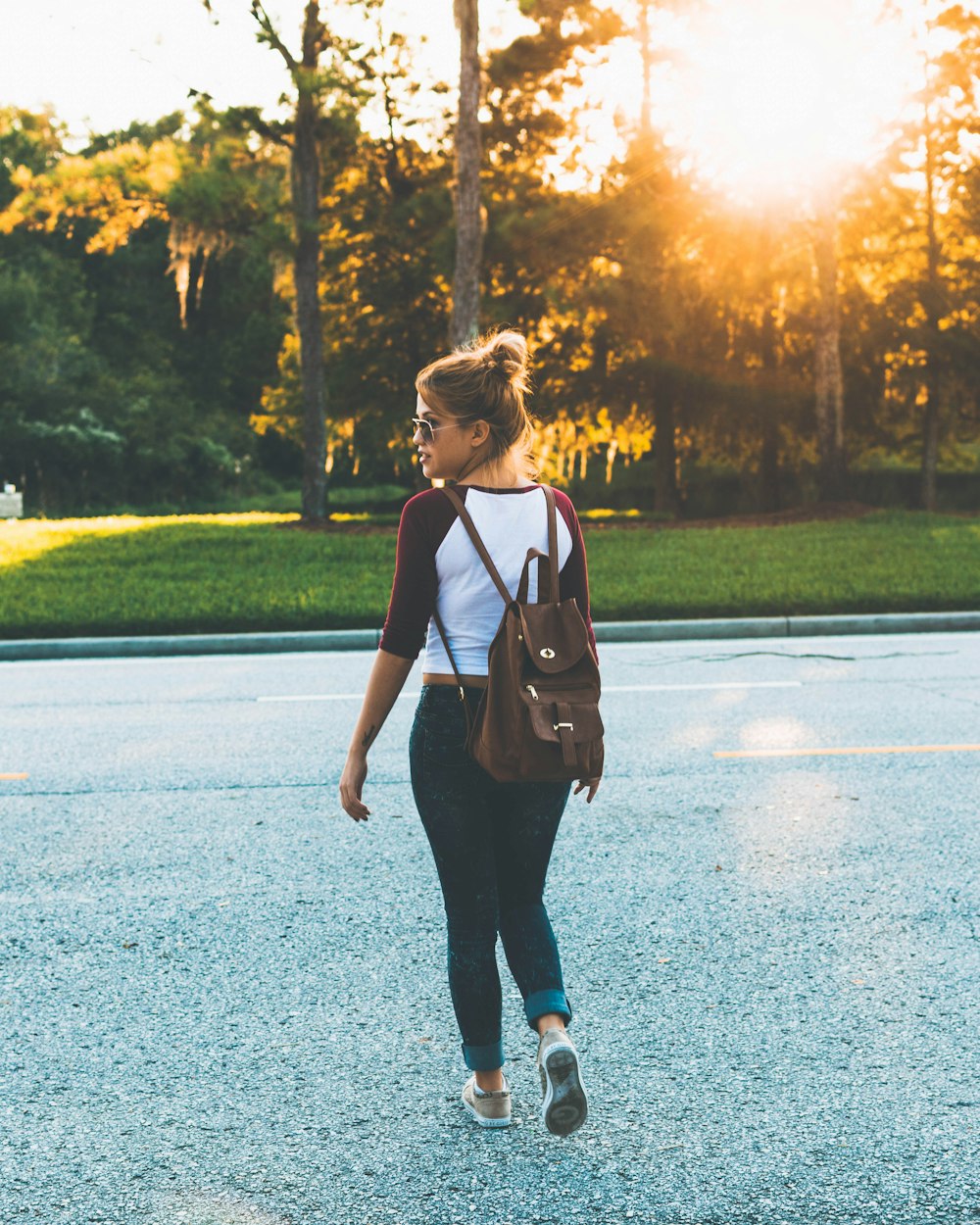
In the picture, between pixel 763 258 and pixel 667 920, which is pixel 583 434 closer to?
pixel 763 258

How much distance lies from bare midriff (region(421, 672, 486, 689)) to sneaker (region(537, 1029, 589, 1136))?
82cm

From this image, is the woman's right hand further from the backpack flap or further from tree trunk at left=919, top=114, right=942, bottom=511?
tree trunk at left=919, top=114, right=942, bottom=511

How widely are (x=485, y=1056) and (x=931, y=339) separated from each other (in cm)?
3031

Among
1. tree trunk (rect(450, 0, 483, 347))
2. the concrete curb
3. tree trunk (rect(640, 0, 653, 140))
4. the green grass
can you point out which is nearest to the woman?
the concrete curb

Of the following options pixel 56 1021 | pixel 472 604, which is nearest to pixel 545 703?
pixel 472 604

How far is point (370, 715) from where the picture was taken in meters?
3.06

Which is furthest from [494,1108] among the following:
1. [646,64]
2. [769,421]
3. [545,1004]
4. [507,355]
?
[769,421]

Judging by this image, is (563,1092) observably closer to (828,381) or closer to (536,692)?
(536,692)

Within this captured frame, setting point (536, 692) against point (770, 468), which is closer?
point (536, 692)

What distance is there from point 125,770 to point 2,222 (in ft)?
68.4

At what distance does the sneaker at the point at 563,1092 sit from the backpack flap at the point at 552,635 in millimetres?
849

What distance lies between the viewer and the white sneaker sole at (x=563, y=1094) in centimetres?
286

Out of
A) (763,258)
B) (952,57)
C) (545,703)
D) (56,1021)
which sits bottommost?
(56,1021)

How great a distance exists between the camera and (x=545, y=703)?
2873 mm
